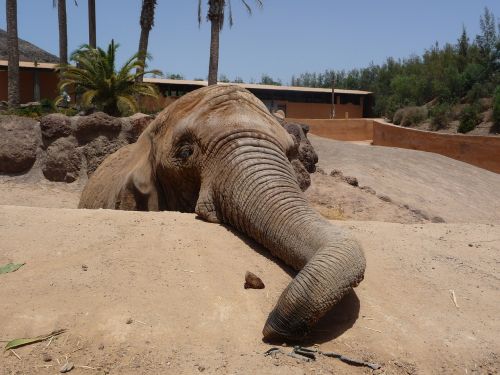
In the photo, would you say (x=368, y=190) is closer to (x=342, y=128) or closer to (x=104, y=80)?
(x=104, y=80)

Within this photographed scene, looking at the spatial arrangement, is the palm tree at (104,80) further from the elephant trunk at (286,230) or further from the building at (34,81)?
the elephant trunk at (286,230)

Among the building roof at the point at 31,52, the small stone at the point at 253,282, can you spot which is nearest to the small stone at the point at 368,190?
the small stone at the point at 253,282

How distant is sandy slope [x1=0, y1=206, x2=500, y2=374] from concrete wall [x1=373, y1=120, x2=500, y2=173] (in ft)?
65.2

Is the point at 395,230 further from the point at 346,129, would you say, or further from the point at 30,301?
the point at 346,129

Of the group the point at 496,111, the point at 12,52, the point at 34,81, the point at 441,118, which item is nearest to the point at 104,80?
the point at 12,52

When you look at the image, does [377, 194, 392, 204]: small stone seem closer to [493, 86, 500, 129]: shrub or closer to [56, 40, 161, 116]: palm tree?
[56, 40, 161, 116]: palm tree

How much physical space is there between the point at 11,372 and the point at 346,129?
105 feet

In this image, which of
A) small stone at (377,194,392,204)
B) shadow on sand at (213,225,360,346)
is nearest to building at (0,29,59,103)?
small stone at (377,194,392,204)

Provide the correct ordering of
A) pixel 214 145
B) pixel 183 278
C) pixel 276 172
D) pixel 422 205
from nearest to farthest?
pixel 183 278
pixel 276 172
pixel 214 145
pixel 422 205

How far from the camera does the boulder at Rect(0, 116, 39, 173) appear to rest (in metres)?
13.7

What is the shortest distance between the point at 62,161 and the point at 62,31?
46.9 feet

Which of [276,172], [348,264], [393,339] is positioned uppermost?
[276,172]

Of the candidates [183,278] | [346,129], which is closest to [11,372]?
[183,278]

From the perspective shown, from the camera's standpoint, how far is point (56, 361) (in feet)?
9.23
